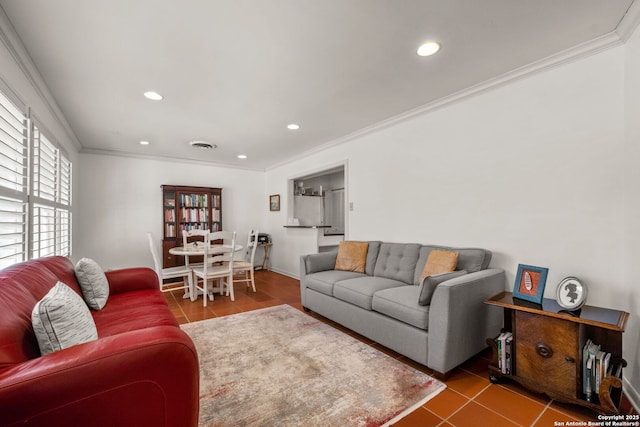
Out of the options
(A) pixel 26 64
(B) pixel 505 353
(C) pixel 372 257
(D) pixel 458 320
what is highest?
(A) pixel 26 64

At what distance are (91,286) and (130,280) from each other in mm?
498

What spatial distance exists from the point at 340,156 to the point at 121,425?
3.85 metres

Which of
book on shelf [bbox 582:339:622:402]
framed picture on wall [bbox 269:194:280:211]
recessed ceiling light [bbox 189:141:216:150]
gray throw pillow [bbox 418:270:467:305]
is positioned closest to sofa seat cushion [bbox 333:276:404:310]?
gray throw pillow [bbox 418:270:467:305]

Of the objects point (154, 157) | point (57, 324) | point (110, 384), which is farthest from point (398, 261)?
point (154, 157)

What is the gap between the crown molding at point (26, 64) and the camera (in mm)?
1736

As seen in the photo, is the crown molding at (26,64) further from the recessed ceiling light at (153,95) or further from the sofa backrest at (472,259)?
the sofa backrest at (472,259)

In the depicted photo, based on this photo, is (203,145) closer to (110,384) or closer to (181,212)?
(181,212)

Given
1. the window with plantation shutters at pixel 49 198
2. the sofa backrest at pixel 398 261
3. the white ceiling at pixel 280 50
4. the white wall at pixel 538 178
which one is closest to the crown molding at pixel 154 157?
the window with plantation shutters at pixel 49 198

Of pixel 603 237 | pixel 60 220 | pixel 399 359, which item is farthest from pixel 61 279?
pixel 603 237

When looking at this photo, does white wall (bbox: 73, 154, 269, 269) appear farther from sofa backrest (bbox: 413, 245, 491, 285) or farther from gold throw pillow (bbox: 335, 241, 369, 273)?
sofa backrest (bbox: 413, 245, 491, 285)

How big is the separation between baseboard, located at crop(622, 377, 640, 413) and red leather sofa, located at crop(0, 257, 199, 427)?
96.1 inches

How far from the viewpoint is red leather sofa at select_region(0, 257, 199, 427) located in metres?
0.88

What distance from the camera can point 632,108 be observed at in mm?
1784

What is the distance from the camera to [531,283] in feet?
6.46
